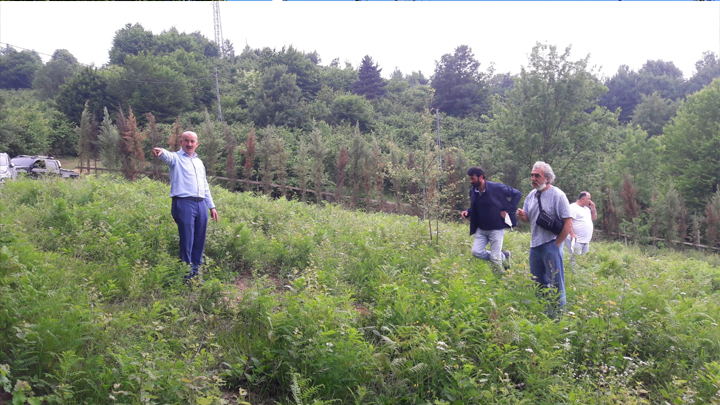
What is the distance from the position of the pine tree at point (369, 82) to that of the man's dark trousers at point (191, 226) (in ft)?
164

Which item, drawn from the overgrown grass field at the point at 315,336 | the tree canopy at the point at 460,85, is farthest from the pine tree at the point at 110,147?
the tree canopy at the point at 460,85

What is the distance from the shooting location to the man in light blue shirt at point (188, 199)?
582cm

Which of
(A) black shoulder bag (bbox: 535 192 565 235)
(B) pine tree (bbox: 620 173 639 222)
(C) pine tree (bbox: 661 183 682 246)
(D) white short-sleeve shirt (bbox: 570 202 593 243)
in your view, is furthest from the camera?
(B) pine tree (bbox: 620 173 639 222)

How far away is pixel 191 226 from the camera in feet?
19.3

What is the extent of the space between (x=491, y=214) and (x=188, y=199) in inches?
179

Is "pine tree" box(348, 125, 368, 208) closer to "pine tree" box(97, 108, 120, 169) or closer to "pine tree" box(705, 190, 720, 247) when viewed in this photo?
"pine tree" box(97, 108, 120, 169)

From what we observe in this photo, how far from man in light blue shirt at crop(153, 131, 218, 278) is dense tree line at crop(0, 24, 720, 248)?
441cm

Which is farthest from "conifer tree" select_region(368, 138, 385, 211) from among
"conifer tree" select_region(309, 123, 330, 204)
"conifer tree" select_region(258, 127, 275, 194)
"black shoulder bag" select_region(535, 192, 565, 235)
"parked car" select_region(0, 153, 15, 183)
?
"black shoulder bag" select_region(535, 192, 565, 235)

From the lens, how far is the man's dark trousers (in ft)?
19.1

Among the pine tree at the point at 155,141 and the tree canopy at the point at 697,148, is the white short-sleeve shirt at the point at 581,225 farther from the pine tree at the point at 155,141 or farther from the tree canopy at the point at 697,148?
the tree canopy at the point at 697,148

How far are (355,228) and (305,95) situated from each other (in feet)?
138

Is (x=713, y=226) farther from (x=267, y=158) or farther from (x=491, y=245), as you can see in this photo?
(x=267, y=158)

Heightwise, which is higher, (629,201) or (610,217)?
(629,201)

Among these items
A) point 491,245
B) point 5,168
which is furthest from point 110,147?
point 491,245
